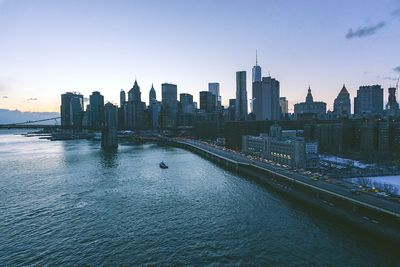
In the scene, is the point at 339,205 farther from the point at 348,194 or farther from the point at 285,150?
the point at 285,150

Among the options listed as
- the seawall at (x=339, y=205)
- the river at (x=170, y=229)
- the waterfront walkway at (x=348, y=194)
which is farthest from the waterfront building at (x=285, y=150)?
the river at (x=170, y=229)

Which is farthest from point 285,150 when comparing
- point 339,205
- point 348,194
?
point 339,205

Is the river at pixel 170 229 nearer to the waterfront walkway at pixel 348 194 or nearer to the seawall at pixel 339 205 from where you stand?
the seawall at pixel 339 205

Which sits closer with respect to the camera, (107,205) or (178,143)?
(107,205)

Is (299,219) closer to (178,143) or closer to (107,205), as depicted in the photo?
(107,205)

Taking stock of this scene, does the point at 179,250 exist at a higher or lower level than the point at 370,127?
lower

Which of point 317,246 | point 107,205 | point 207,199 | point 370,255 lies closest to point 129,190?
point 107,205

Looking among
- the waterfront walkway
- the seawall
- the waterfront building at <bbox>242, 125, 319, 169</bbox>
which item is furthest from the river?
the waterfront building at <bbox>242, 125, 319, 169</bbox>

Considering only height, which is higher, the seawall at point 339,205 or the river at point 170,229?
the seawall at point 339,205
